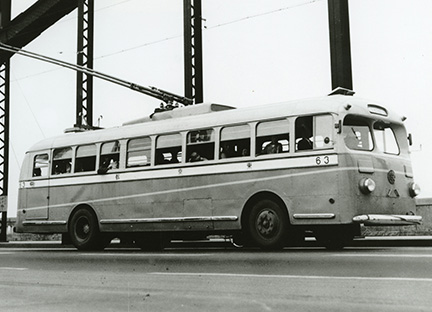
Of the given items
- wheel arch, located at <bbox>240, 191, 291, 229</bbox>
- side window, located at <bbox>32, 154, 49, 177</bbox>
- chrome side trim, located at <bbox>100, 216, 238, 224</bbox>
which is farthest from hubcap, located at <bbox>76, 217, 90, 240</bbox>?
wheel arch, located at <bbox>240, 191, 291, 229</bbox>

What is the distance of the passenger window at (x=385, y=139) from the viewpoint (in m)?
14.0

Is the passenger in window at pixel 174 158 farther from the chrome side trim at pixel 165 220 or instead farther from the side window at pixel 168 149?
the chrome side trim at pixel 165 220

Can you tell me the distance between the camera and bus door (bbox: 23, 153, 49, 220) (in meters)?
18.4

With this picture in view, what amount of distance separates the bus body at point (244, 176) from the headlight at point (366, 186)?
17 mm

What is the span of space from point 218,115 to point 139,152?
2330 mm

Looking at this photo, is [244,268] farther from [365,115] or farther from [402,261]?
Answer: [365,115]

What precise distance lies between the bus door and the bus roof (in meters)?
0.64

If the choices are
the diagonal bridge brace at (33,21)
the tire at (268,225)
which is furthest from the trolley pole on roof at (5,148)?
the tire at (268,225)

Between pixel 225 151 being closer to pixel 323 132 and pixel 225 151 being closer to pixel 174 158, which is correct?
pixel 174 158

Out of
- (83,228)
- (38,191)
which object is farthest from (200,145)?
(38,191)

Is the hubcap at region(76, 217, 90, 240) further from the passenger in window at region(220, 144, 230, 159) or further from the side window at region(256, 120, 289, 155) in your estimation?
the side window at region(256, 120, 289, 155)

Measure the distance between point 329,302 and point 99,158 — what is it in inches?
464

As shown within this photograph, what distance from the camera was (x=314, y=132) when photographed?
1335 cm

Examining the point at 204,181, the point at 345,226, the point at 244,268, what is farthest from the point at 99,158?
the point at 244,268
